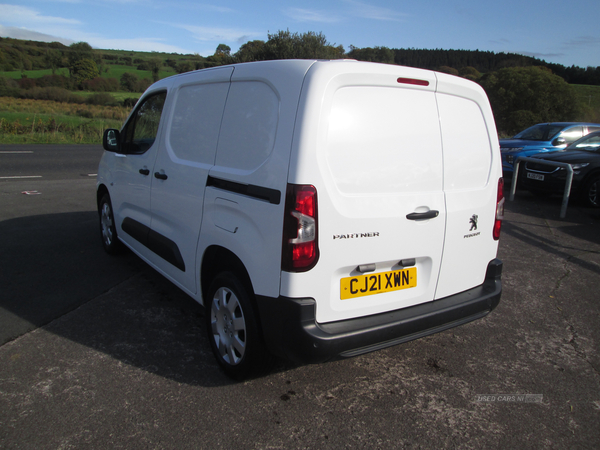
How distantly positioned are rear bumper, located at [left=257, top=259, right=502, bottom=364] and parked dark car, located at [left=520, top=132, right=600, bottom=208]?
756 centimetres

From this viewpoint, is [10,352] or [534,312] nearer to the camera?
→ [10,352]

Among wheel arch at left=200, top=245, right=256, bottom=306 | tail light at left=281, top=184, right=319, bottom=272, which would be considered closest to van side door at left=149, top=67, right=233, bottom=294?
wheel arch at left=200, top=245, right=256, bottom=306

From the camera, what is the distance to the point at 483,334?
148 inches

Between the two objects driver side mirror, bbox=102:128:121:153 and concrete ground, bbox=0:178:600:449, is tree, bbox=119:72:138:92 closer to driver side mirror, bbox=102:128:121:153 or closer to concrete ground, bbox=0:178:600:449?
driver side mirror, bbox=102:128:121:153

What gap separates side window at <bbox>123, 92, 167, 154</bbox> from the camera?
4043 millimetres

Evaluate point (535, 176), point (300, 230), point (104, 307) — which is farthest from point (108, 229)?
point (535, 176)

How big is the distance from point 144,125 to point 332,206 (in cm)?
270

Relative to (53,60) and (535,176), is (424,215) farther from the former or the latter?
(53,60)

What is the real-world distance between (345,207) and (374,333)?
760 millimetres

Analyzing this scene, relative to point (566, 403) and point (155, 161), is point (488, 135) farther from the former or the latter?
point (155, 161)

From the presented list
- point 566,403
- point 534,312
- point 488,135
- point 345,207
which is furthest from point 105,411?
point 534,312

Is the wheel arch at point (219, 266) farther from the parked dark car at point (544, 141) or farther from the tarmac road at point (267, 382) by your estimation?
the parked dark car at point (544, 141)

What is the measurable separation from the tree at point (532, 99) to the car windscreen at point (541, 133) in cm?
2156

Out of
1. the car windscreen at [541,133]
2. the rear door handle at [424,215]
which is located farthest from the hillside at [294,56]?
the rear door handle at [424,215]
